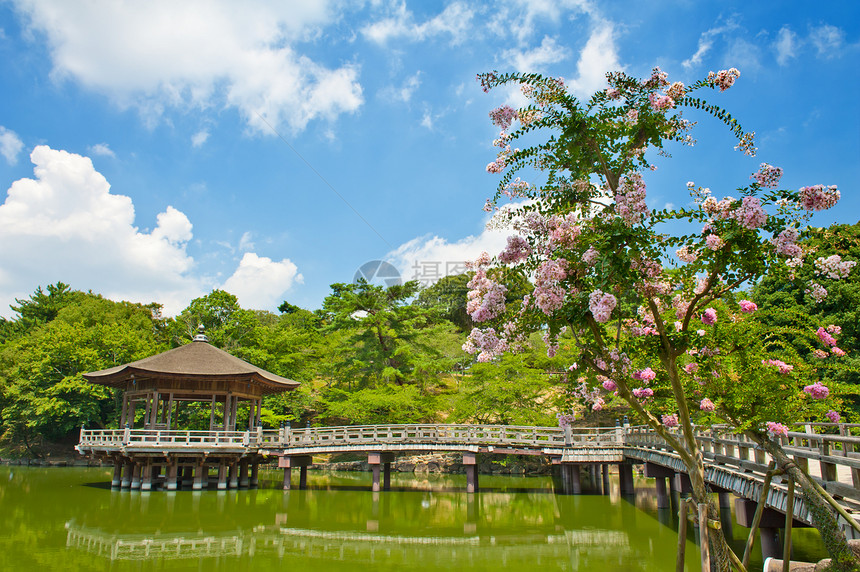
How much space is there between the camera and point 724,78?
215 inches

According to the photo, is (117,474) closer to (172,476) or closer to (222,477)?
(172,476)

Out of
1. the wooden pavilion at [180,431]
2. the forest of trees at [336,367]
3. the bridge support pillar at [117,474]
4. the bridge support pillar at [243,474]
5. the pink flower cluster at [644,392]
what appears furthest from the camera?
the forest of trees at [336,367]

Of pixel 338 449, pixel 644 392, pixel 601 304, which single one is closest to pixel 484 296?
pixel 601 304

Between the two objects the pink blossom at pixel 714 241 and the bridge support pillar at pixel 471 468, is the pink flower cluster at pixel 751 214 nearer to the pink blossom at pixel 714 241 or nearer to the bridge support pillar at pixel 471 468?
the pink blossom at pixel 714 241

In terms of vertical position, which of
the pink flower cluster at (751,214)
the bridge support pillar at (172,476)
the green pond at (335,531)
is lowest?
the green pond at (335,531)

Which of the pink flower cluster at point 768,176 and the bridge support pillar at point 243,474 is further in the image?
the bridge support pillar at point 243,474

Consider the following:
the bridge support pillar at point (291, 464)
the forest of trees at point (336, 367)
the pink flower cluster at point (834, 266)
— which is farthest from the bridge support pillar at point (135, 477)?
the pink flower cluster at point (834, 266)

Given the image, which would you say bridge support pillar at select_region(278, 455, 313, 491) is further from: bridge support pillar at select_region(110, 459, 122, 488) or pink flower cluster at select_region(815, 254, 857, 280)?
pink flower cluster at select_region(815, 254, 857, 280)

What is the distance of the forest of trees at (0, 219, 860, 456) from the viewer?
76.4 ft

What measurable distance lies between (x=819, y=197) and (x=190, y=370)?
19740 mm

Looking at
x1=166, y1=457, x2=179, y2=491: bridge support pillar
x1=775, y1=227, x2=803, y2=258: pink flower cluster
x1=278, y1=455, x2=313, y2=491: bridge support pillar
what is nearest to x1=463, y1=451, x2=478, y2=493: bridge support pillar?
x1=278, y1=455, x2=313, y2=491: bridge support pillar

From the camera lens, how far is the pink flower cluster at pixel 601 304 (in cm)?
474

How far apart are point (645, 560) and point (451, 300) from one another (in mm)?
31050

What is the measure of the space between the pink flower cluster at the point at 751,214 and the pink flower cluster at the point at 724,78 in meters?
1.47
